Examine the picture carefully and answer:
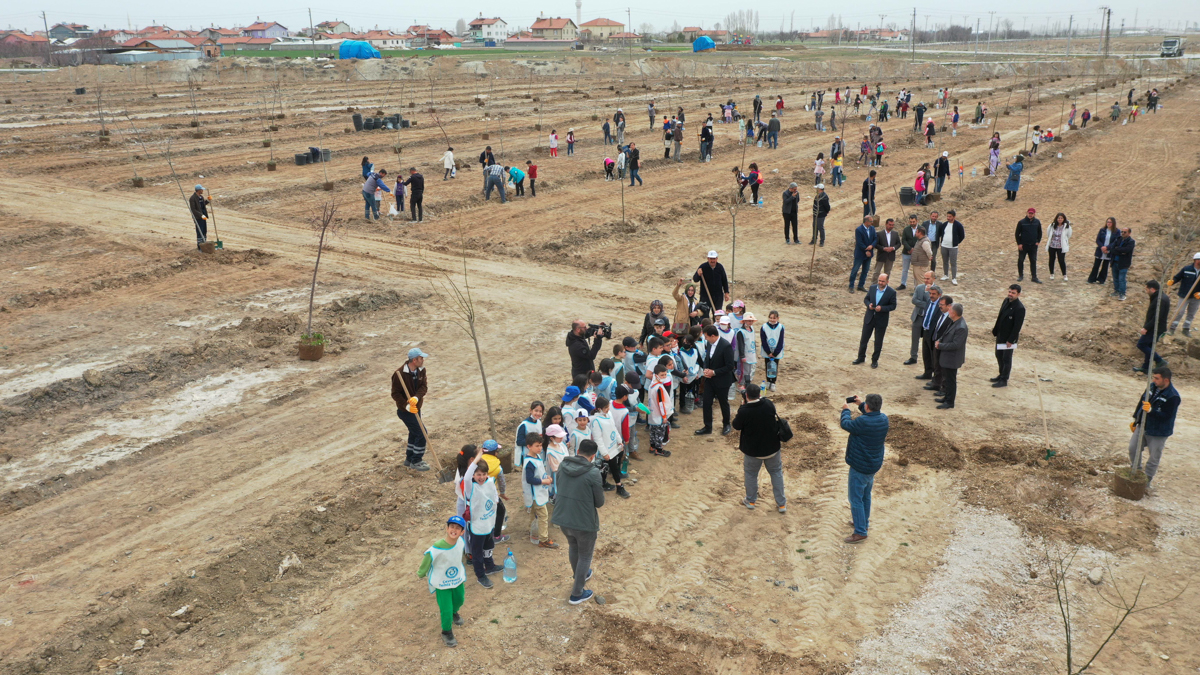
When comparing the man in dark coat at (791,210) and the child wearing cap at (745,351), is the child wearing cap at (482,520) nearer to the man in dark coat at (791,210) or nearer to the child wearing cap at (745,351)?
the child wearing cap at (745,351)

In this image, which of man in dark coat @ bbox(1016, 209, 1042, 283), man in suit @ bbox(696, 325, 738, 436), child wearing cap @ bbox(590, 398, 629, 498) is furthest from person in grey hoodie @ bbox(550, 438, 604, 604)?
man in dark coat @ bbox(1016, 209, 1042, 283)

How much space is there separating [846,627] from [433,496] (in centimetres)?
481

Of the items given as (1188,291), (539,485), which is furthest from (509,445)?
(1188,291)

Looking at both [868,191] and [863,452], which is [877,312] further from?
[868,191]

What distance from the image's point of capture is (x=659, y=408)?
9.73m

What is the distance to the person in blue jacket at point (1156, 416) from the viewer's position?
8516 millimetres

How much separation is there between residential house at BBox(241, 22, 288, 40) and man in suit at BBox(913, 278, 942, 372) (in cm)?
18725

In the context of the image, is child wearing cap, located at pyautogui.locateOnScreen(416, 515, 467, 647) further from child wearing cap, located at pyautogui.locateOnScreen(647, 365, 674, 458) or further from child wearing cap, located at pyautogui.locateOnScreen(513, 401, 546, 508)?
child wearing cap, located at pyautogui.locateOnScreen(647, 365, 674, 458)

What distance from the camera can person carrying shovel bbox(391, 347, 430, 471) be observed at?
30.4 feet

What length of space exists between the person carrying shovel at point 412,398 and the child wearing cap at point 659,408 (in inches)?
111

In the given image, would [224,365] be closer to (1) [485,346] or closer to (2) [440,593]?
(1) [485,346]

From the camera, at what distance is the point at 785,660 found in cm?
664

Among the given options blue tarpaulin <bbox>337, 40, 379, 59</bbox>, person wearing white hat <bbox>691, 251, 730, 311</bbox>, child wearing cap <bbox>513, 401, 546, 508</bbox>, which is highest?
blue tarpaulin <bbox>337, 40, 379, 59</bbox>

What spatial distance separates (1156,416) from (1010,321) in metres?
3.31
